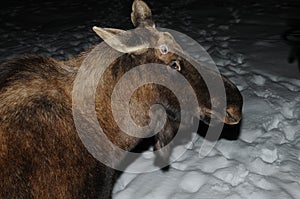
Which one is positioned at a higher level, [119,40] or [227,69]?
[119,40]

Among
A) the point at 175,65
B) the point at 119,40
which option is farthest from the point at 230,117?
the point at 119,40

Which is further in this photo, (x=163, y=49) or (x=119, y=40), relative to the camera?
(x=163, y=49)

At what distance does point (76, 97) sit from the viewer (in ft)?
8.96

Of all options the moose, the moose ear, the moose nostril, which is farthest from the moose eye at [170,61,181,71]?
the moose nostril

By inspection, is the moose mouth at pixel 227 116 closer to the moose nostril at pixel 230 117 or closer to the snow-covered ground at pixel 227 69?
the moose nostril at pixel 230 117

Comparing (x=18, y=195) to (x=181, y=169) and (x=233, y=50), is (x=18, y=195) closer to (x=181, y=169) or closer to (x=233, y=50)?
(x=181, y=169)

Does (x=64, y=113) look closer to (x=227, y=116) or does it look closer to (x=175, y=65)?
(x=175, y=65)

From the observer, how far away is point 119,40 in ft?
8.41

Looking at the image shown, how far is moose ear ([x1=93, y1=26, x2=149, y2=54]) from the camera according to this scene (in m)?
2.53

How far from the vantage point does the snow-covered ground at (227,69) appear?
3.88 metres

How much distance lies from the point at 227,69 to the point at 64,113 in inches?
169

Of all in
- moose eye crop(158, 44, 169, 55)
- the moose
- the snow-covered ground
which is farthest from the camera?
the snow-covered ground

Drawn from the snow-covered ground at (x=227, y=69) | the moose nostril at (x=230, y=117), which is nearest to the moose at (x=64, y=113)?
the moose nostril at (x=230, y=117)

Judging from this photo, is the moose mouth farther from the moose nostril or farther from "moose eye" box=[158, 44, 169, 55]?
"moose eye" box=[158, 44, 169, 55]
